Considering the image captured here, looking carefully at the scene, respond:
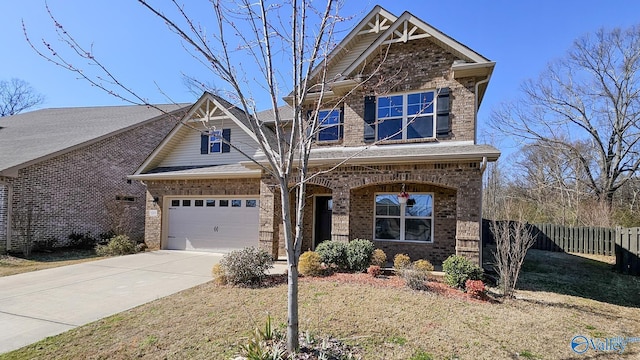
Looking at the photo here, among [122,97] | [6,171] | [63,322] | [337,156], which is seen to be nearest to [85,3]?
[122,97]

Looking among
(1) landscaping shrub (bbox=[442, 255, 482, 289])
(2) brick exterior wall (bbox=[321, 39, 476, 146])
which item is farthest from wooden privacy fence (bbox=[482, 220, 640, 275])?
(1) landscaping shrub (bbox=[442, 255, 482, 289])

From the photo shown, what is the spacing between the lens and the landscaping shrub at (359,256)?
859cm

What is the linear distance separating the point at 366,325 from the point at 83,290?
6576 mm

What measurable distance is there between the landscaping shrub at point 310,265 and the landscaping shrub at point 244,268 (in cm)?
98

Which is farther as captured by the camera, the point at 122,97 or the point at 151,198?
the point at 151,198

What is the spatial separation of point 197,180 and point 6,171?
6822 millimetres

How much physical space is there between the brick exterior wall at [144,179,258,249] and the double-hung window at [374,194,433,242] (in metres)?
4.94

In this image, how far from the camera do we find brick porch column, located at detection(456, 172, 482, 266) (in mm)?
8188

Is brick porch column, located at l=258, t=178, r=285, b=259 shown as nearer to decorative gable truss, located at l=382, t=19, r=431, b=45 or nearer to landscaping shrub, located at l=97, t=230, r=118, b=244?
decorative gable truss, located at l=382, t=19, r=431, b=45

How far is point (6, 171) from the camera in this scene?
12.3 meters

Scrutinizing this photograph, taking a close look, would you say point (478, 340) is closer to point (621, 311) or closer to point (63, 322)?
point (621, 311)

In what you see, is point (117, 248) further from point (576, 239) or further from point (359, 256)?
point (576, 239)

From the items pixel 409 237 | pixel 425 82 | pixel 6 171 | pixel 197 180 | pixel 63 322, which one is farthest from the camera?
pixel 197 180

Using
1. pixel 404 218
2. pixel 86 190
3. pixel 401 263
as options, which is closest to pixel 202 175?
pixel 86 190
